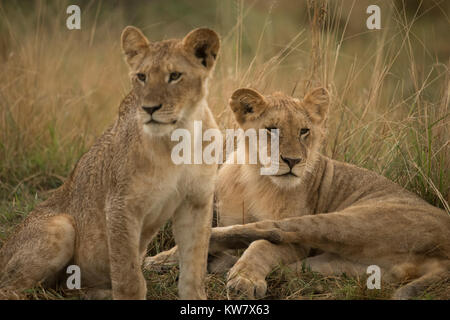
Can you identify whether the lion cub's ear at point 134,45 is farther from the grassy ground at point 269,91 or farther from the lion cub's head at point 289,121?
the grassy ground at point 269,91

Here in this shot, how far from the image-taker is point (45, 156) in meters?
6.87

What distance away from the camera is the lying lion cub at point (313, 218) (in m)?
4.47

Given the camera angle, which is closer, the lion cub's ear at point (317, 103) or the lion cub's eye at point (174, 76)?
the lion cub's eye at point (174, 76)

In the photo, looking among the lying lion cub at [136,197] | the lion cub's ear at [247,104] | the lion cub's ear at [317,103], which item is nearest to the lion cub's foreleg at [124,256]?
the lying lion cub at [136,197]

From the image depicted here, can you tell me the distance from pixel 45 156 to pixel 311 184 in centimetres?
317

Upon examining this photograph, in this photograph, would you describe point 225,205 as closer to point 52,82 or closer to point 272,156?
point 272,156

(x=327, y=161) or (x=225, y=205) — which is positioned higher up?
(x=327, y=161)

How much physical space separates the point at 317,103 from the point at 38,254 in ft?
7.89

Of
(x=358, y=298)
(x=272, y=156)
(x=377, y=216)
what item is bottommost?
(x=358, y=298)

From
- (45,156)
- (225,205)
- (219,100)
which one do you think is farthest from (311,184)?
(45,156)

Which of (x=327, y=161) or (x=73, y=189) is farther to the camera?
(x=327, y=161)

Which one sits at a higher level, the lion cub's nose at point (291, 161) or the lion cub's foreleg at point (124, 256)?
the lion cub's nose at point (291, 161)

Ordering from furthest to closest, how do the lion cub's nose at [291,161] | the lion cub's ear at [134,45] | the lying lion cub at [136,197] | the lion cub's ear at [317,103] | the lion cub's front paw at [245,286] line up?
1. the lion cub's ear at [317,103]
2. the lion cub's nose at [291,161]
3. the lion cub's front paw at [245,286]
4. the lion cub's ear at [134,45]
5. the lying lion cub at [136,197]

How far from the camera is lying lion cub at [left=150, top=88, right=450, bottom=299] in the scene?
176 inches
